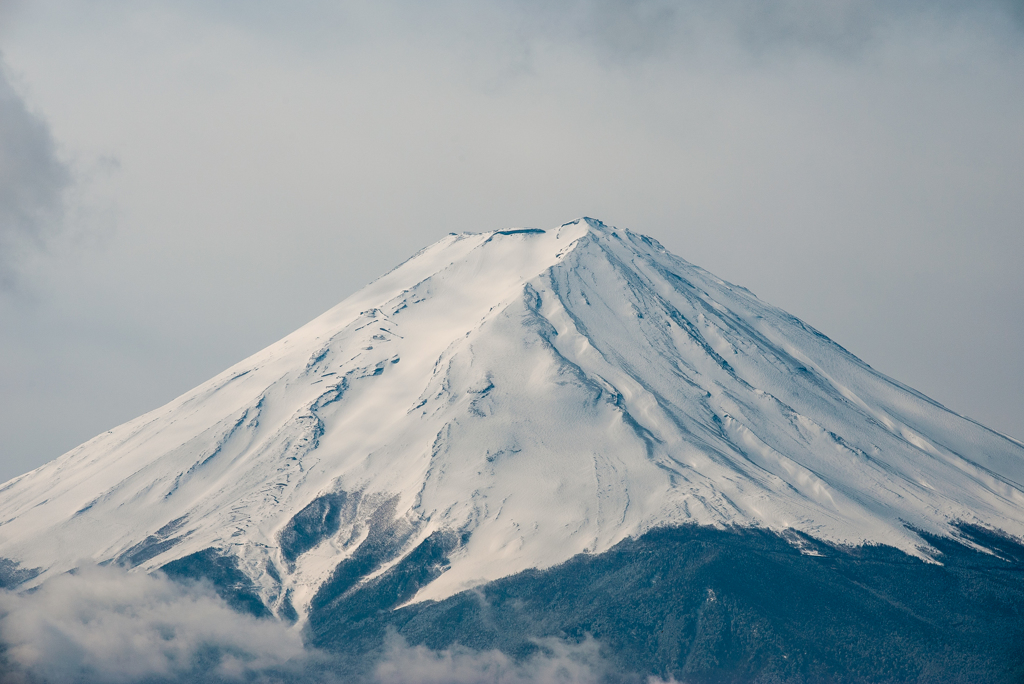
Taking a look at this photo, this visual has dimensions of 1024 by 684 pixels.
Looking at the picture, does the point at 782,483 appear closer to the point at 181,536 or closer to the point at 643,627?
the point at 643,627

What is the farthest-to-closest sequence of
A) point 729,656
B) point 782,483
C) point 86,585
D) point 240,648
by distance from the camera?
point 782,483 < point 86,585 < point 240,648 < point 729,656

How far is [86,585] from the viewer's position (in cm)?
14200

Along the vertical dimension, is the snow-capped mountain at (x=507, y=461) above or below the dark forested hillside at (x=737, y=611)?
above

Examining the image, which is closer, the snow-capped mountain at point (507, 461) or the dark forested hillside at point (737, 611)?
the dark forested hillside at point (737, 611)

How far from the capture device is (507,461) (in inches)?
6211

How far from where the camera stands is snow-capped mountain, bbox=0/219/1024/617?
145 meters

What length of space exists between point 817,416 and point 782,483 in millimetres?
29551

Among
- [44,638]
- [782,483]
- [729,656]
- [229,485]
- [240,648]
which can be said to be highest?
[229,485]

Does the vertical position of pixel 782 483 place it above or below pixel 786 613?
above

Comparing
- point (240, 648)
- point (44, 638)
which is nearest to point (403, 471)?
point (240, 648)

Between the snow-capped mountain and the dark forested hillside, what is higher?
the snow-capped mountain

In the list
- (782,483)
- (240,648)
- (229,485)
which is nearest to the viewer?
(240,648)

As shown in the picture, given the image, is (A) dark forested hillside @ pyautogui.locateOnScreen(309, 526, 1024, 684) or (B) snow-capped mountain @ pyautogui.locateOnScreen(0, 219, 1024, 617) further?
(B) snow-capped mountain @ pyautogui.locateOnScreen(0, 219, 1024, 617)

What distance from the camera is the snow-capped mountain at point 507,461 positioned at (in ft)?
475
